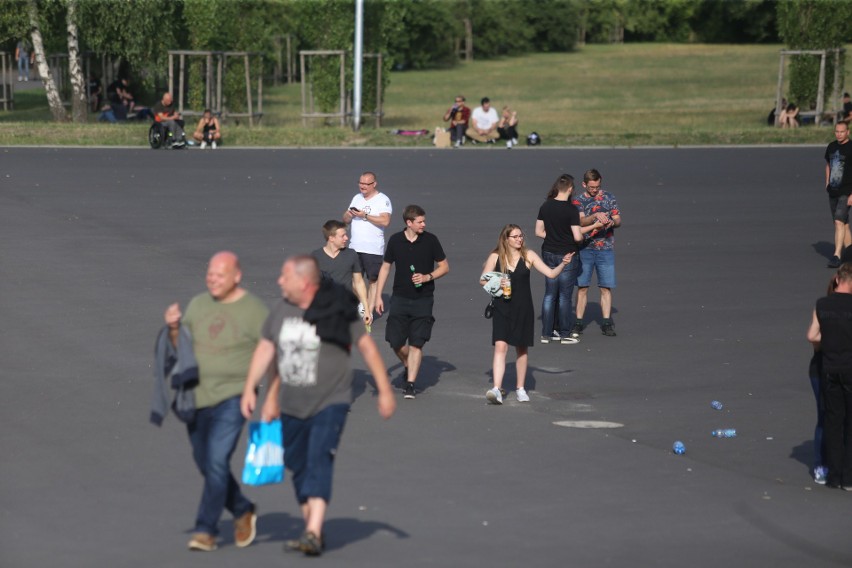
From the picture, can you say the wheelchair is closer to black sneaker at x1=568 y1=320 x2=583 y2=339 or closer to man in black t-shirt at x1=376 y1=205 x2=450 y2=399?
black sneaker at x1=568 y1=320 x2=583 y2=339

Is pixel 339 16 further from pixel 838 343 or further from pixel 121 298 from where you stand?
pixel 838 343

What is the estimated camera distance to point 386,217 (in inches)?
607

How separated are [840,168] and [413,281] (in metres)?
9.83

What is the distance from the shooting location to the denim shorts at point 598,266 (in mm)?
16047

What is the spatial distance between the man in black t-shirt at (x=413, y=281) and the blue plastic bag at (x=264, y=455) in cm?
518

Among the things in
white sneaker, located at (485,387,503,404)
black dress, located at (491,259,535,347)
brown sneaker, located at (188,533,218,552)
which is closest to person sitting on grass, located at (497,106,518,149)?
black dress, located at (491,259,535,347)

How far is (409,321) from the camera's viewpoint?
515 inches

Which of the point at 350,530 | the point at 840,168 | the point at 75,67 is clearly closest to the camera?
the point at 350,530

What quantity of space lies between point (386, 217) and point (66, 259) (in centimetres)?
605

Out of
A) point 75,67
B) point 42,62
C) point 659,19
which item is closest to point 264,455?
point 75,67

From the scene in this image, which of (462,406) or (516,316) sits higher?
(516,316)

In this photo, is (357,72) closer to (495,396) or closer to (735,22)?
(495,396)

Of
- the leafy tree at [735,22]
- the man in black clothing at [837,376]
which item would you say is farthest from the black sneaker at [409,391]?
the leafy tree at [735,22]

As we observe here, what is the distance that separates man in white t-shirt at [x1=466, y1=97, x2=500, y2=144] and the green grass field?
6.23 feet
